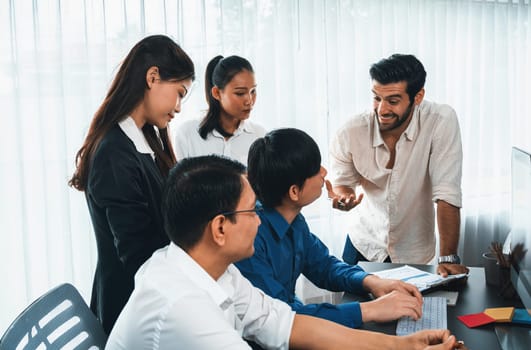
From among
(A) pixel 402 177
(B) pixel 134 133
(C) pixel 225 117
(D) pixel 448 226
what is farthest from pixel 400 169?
(B) pixel 134 133

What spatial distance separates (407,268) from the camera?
206 cm

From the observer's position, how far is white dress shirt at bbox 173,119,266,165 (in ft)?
8.30

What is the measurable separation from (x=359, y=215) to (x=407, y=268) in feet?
2.02

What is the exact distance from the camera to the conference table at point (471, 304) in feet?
4.76

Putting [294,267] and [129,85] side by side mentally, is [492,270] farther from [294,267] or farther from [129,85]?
[129,85]

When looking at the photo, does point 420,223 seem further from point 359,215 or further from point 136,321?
point 136,321

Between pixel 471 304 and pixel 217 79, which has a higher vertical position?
pixel 217 79

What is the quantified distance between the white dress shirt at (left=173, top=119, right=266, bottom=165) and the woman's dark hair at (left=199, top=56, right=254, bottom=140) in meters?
0.03

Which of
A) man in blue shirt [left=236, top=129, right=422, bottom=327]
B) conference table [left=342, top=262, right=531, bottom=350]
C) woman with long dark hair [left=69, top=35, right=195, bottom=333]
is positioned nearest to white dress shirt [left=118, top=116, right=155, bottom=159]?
woman with long dark hair [left=69, top=35, right=195, bottom=333]

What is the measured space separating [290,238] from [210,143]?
0.88m

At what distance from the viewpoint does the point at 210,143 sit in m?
2.54

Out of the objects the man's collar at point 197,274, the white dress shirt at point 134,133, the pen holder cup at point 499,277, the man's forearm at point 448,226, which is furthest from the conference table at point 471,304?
the white dress shirt at point 134,133

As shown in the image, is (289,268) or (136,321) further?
(289,268)

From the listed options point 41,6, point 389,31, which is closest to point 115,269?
point 41,6
